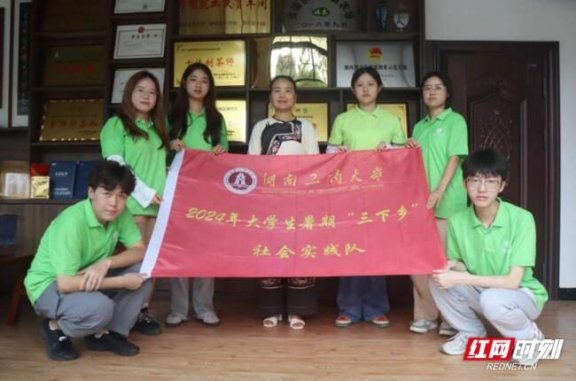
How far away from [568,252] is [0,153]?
4185mm

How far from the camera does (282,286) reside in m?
2.69

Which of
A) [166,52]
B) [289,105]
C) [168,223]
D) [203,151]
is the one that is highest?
[166,52]

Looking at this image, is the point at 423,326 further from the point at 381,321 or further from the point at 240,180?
the point at 240,180

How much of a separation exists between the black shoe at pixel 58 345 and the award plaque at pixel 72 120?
171cm

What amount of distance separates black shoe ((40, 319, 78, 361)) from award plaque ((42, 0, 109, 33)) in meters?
2.30

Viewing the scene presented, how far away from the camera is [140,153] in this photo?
2531 millimetres

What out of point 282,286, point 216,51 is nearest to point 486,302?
point 282,286

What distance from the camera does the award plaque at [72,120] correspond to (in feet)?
11.7

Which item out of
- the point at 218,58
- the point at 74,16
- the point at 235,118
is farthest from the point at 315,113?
the point at 74,16

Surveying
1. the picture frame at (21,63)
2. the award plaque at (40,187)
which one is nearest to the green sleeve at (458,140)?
the award plaque at (40,187)

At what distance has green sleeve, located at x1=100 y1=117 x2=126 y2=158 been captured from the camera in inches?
98.2

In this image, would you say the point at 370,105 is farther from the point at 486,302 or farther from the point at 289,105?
the point at 486,302

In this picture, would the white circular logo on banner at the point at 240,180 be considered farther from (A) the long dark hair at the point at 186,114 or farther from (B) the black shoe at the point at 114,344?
(B) the black shoe at the point at 114,344

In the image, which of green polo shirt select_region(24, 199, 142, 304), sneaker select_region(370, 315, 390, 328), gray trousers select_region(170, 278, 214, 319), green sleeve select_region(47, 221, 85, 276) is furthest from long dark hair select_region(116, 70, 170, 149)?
sneaker select_region(370, 315, 390, 328)
